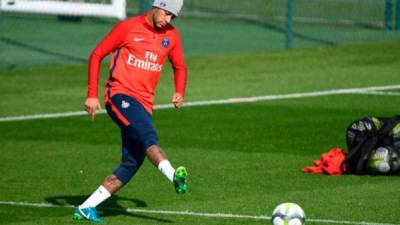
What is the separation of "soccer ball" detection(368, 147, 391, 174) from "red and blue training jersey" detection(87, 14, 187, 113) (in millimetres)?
3469

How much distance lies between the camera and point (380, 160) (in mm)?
15133

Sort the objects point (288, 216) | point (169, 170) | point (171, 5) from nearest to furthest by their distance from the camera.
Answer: point (288, 216), point (169, 170), point (171, 5)

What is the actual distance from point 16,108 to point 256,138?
203 inches

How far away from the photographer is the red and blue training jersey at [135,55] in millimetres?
12594

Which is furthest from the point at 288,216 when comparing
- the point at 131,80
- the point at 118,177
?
the point at 131,80

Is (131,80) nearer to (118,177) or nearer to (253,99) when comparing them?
(118,177)

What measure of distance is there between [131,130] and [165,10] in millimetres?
1145

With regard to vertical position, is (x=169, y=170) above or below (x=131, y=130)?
below

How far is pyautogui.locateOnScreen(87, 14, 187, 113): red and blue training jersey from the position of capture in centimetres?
1259

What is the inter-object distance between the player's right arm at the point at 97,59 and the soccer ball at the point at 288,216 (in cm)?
207

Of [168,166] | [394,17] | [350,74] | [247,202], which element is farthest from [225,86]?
[168,166]

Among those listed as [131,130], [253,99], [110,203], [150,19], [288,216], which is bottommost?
[288,216]

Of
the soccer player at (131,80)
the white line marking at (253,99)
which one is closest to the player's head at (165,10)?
the soccer player at (131,80)

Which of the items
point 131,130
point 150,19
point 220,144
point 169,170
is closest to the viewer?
point 169,170
